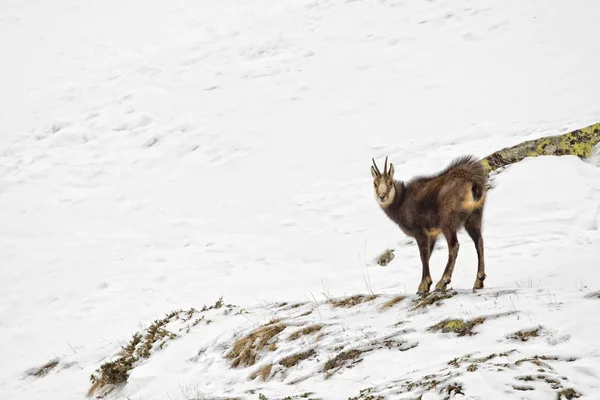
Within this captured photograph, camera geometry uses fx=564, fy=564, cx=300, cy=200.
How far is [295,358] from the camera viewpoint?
599 cm

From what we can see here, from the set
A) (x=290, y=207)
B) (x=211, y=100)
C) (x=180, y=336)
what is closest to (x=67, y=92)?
(x=211, y=100)

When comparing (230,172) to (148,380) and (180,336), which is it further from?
(148,380)

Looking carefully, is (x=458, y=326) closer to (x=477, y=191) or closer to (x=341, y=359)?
(x=341, y=359)

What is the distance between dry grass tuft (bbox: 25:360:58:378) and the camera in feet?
31.1

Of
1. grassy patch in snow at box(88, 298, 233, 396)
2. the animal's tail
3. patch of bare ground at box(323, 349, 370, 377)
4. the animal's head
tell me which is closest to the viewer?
patch of bare ground at box(323, 349, 370, 377)

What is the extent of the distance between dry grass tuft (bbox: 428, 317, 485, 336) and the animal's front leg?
135cm

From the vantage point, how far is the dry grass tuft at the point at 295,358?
19.4 feet

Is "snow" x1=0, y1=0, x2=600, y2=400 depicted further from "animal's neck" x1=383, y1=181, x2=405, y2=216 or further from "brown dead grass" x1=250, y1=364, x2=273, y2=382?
"animal's neck" x1=383, y1=181, x2=405, y2=216

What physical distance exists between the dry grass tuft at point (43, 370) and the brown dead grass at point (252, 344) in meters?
4.14

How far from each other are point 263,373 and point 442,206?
292 cm

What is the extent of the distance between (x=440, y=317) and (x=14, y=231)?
13566mm

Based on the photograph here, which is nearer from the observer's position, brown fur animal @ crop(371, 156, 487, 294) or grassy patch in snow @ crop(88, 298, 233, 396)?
brown fur animal @ crop(371, 156, 487, 294)

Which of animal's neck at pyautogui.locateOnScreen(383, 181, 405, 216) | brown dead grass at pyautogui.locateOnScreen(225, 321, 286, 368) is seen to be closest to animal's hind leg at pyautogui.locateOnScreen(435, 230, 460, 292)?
animal's neck at pyautogui.locateOnScreen(383, 181, 405, 216)

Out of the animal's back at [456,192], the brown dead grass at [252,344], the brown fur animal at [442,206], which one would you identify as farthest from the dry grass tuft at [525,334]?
the brown dead grass at [252,344]
